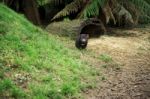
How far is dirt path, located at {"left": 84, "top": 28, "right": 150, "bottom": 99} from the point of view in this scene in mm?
7172

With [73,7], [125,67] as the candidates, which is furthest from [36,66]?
[73,7]

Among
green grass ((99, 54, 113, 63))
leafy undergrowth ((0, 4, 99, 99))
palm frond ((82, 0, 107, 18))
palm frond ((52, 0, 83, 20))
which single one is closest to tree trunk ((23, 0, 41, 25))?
palm frond ((52, 0, 83, 20))

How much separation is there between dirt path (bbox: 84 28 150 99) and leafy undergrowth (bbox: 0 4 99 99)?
15.0 inches

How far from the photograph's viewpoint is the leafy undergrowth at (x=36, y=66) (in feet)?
21.7

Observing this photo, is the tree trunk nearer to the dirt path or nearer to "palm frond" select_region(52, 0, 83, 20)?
"palm frond" select_region(52, 0, 83, 20)

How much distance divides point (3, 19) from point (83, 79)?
3.11 metres

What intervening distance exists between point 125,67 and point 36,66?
2.46m

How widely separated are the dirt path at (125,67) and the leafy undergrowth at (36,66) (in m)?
0.38

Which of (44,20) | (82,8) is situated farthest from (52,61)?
(44,20)

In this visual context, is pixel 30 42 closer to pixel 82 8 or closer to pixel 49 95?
pixel 49 95

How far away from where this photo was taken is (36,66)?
7.69m

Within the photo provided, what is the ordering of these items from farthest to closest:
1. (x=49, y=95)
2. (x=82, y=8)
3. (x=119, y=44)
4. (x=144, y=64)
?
(x=82, y=8) → (x=119, y=44) → (x=144, y=64) → (x=49, y=95)

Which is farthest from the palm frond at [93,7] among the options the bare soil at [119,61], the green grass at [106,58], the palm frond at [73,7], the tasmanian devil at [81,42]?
the green grass at [106,58]

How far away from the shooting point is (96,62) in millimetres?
9078
